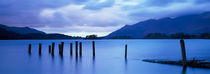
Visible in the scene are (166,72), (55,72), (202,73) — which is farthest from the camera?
(55,72)

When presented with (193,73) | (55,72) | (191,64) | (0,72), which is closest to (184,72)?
(193,73)

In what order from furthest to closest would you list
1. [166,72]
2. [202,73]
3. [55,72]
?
[55,72]
[166,72]
[202,73]

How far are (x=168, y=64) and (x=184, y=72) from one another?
9.38 feet

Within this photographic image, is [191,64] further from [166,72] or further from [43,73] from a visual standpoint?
[43,73]

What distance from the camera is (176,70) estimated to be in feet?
55.1

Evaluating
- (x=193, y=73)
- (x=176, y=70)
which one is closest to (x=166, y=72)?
(x=176, y=70)

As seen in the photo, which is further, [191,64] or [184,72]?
[191,64]

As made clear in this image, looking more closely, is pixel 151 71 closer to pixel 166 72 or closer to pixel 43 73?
pixel 166 72

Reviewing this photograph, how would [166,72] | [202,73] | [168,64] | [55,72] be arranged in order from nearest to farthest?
[202,73], [166,72], [55,72], [168,64]

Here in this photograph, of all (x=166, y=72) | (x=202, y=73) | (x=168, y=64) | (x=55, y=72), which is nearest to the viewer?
(x=202, y=73)

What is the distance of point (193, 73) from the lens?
15820 mm

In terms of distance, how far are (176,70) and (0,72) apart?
13.4 m

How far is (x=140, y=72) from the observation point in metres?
17.7

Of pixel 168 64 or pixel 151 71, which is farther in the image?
pixel 168 64
